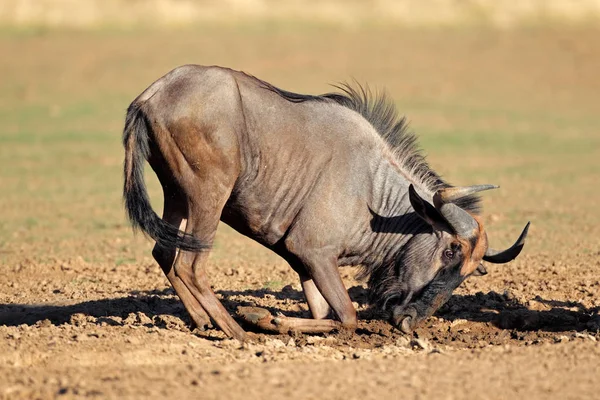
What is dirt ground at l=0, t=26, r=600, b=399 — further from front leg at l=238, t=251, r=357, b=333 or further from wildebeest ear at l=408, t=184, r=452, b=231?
wildebeest ear at l=408, t=184, r=452, b=231

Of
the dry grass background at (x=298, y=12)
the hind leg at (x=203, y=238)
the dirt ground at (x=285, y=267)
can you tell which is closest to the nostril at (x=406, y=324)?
the dirt ground at (x=285, y=267)

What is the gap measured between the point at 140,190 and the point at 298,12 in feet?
112

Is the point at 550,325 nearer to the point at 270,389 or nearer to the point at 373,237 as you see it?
the point at 373,237

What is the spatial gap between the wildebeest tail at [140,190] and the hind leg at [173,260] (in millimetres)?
300

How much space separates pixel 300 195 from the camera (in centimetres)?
803

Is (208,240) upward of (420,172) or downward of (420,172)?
downward

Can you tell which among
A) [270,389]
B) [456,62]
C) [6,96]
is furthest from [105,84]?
[270,389]

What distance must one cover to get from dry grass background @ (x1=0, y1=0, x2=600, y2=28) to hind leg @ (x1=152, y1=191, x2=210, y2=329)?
3101 cm

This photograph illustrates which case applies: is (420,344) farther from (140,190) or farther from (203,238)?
(140,190)

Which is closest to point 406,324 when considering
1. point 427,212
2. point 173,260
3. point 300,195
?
point 427,212

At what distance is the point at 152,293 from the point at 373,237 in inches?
114

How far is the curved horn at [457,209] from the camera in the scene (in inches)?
301

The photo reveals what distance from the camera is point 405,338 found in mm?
7824

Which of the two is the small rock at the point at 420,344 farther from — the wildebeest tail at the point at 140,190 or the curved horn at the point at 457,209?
the wildebeest tail at the point at 140,190
